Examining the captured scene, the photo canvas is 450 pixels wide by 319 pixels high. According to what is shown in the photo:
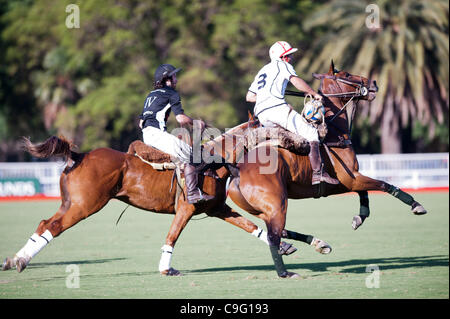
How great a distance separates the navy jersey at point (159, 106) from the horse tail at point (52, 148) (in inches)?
43.0

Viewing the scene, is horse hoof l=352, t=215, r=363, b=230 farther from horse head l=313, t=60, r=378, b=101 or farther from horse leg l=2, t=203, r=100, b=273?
horse leg l=2, t=203, r=100, b=273

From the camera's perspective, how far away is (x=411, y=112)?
33.2 m

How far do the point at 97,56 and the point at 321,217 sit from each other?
23068 mm

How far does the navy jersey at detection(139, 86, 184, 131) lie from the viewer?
912 centimetres

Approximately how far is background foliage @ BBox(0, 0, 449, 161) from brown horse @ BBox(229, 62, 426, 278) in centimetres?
2146

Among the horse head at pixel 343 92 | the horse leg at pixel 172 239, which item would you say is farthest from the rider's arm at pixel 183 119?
the horse head at pixel 343 92

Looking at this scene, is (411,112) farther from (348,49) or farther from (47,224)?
(47,224)

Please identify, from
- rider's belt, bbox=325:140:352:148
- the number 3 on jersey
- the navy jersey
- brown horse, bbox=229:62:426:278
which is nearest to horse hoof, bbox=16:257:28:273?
the navy jersey

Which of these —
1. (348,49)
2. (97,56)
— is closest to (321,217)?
(348,49)

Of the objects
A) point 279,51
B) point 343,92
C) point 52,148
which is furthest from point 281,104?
point 52,148

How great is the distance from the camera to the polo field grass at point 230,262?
7.80 meters

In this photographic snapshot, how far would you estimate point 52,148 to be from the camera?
8875 mm

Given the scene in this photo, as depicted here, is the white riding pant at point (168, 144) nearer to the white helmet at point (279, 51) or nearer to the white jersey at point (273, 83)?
the white jersey at point (273, 83)

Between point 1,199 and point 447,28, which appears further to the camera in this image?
point 447,28
